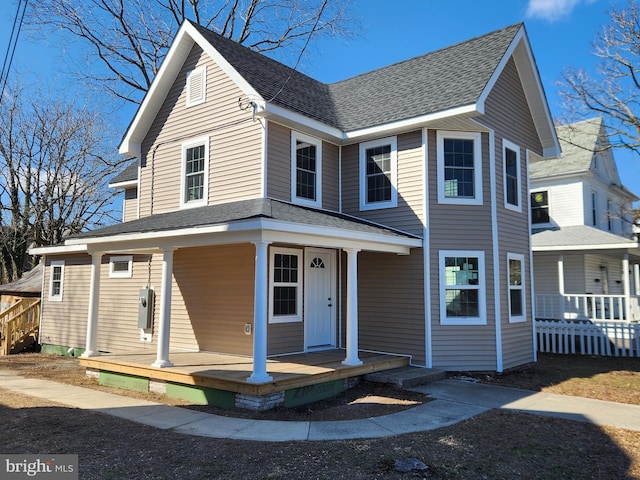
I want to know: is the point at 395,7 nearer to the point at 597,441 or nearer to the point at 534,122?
the point at 534,122

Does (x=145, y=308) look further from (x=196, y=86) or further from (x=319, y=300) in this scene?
(x=196, y=86)

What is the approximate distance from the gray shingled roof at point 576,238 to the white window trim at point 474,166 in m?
6.69

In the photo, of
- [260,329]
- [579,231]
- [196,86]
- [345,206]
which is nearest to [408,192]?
[345,206]

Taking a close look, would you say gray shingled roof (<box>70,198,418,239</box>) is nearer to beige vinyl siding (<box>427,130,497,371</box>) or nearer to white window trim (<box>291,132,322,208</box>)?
white window trim (<box>291,132,322,208</box>)

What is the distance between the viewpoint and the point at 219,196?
1111cm

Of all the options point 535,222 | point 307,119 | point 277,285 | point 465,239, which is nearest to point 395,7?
point 307,119

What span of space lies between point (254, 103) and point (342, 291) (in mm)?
4792

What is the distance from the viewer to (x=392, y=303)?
1104cm

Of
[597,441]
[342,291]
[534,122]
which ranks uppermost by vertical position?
[534,122]

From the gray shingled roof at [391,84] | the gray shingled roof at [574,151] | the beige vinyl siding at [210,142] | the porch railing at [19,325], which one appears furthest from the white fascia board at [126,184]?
the gray shingled roof at [574,151]

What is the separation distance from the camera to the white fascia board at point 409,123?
391 inches

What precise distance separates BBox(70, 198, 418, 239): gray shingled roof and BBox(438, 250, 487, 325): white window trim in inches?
39.4

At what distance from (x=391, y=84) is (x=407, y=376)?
7.87 metres

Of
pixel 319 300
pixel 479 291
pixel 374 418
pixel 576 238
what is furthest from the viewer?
pixel 576 238
